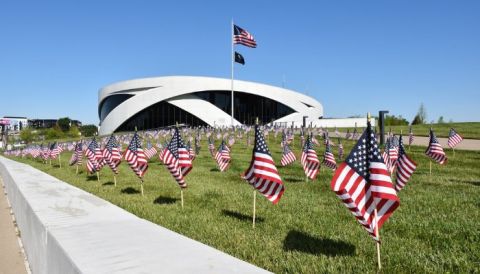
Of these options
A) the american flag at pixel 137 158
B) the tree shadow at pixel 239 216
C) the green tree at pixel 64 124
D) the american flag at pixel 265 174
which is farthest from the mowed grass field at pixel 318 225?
the green tree at pixel 64 124

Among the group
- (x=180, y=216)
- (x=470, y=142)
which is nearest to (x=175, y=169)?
(x=180, y=216)

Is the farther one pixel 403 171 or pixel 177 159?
pixel 403 171

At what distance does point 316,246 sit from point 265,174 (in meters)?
2.23

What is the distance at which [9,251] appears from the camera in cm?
794

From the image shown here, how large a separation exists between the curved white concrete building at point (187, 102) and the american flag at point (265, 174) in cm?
8058

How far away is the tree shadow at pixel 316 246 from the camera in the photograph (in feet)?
20.1

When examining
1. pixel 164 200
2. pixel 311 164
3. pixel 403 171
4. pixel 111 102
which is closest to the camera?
pixel 403 171

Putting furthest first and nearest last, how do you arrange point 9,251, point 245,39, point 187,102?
point 187,102 → point 245,39 → point 9,251

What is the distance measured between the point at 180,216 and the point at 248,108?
3370 inches

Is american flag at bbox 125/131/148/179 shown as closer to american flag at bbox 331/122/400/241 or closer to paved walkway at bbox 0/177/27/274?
paved walkway at bbox 0/177/27/274

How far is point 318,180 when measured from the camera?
51.2ft

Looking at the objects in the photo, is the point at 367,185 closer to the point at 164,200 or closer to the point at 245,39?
the point at 164,200

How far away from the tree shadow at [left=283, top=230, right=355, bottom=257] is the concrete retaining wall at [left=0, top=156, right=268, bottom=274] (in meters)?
2.42

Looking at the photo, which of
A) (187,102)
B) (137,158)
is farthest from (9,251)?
(187,102)
